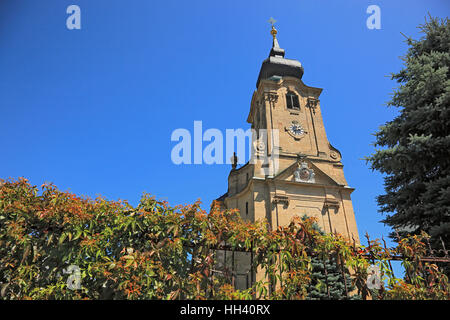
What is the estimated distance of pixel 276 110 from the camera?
27781mm

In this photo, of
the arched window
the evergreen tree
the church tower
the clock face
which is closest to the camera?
the evergreen tree

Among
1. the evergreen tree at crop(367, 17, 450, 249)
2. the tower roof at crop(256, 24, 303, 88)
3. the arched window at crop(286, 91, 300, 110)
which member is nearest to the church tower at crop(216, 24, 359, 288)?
the arched window at crop(286, 91, 300, 110)

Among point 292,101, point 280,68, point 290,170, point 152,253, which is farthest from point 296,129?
point 152,253

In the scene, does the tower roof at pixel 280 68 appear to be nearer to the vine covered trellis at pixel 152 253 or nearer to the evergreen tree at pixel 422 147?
the evergreen tree at pixel 422 147

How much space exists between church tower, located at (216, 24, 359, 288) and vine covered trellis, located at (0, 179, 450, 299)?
1379cm

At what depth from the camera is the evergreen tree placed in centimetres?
1001

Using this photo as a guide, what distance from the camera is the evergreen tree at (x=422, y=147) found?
10008 mm

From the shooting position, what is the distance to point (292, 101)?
29219 millimetres

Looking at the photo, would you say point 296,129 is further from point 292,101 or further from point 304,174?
point 304,174

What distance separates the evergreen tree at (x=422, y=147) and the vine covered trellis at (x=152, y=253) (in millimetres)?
5874

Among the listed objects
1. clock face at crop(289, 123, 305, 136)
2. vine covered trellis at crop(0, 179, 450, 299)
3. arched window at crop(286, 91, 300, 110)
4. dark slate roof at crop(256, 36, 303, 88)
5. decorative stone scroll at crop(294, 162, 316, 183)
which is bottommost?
vine covered trellis at crop(0, 179, 450, 299)

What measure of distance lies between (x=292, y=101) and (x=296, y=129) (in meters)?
3.67

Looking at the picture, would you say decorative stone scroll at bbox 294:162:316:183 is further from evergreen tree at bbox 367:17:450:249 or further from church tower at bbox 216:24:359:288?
evergreen tree at bbox 367:17:450:249
